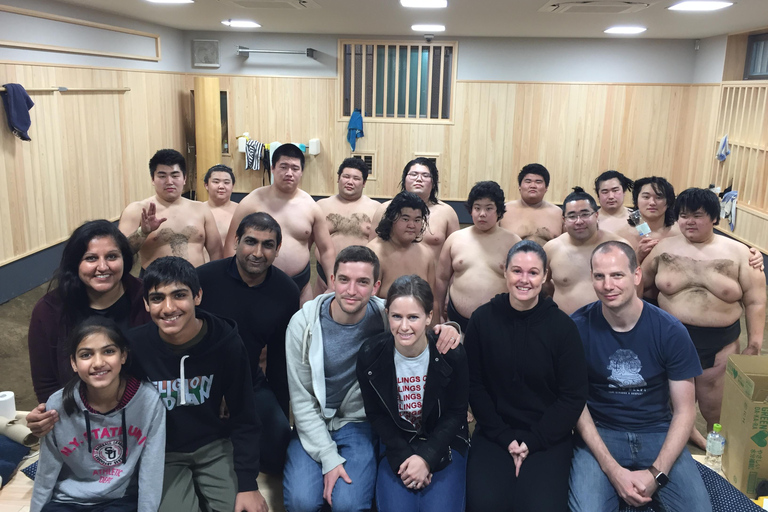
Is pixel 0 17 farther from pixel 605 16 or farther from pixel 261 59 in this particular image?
pixel 605 16

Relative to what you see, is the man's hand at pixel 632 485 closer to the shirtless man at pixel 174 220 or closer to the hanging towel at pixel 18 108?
the shirtless man at pixel 174 220

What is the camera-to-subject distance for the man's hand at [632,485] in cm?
233

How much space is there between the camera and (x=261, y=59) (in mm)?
9859

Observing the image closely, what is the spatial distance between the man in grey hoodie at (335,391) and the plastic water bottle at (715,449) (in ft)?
4.62

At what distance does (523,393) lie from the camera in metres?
2.52

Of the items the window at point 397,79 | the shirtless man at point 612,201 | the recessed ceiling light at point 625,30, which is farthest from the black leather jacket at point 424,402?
the window at point 397,79

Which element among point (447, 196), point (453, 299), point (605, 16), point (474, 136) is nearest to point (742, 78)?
point (605, 16)

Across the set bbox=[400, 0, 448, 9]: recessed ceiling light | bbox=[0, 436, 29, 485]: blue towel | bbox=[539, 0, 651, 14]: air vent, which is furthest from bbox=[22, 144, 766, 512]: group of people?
bbox=[539, 0, 651, 14]: air vent

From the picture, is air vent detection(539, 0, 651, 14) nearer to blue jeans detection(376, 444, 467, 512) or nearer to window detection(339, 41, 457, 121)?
window detection(339, 41, 457, 121)

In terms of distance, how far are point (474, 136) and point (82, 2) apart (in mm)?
6019

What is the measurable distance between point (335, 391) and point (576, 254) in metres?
1.73

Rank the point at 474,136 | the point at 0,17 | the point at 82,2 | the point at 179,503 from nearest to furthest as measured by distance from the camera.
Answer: the point at 179,503 < the point at 0,17 < the point at 82,2 < the point at 474,136

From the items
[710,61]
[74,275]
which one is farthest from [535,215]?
[710,61]

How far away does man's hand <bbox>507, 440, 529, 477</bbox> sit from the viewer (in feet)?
8.05
